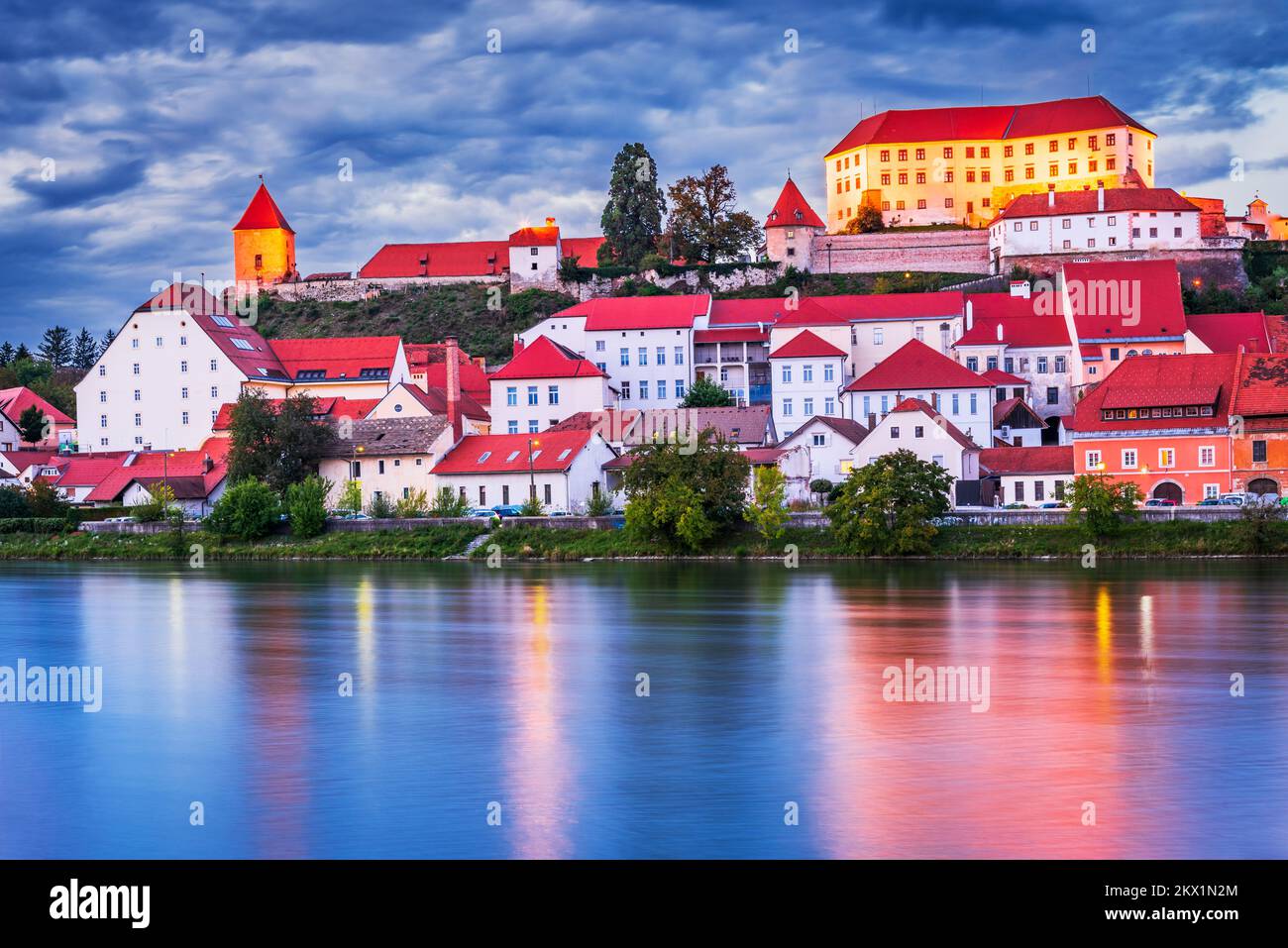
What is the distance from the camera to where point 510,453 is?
66812 mm

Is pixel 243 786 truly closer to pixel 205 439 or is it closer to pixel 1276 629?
pixel 1276 629

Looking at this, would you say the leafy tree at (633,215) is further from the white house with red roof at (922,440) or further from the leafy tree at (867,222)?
the white house with red roof at (922,440)

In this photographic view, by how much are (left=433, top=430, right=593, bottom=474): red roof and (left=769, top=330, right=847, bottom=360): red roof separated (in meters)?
12.6

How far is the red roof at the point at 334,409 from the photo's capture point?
7625 cm

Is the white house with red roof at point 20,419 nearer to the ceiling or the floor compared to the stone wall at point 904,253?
nearer to the floor

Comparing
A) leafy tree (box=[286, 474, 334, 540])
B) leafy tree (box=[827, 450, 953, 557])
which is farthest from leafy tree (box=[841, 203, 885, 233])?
leafy tree (box=[827, 450, 953, 557])

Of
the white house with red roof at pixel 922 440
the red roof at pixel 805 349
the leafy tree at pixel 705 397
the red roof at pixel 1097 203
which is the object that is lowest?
the white house with red roof at pixel 922 440

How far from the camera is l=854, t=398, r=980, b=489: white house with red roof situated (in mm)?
61812

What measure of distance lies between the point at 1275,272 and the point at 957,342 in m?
29.7

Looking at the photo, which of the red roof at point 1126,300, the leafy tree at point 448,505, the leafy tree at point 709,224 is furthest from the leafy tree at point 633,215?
the leafy tree at point 448,505

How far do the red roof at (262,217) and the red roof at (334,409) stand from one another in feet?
127

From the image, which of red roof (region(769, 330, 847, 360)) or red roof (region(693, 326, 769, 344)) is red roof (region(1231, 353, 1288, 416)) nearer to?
red roof (region(769, 330, 847, 360))

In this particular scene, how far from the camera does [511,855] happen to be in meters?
17.0
